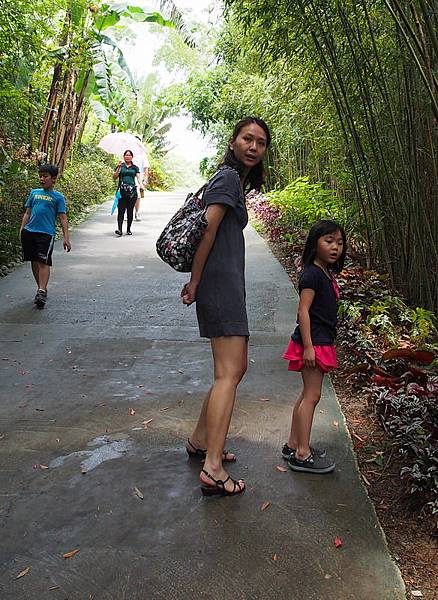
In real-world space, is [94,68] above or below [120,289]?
above

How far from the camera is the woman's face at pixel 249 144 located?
10.0 feet

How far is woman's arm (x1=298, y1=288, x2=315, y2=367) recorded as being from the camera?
10.5 feet

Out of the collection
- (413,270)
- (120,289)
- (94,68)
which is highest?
(94,68)

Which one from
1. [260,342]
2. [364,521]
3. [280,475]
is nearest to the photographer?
[364,521]

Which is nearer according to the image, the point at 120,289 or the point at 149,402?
the point at 149,402

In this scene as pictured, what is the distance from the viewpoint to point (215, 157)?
2200cm

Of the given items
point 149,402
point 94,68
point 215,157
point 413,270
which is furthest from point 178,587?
point 215,157

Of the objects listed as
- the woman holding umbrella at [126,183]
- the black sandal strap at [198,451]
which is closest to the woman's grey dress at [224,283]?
the black sandal strap at [198,451]

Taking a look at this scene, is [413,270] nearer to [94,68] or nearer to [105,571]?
[105,571]

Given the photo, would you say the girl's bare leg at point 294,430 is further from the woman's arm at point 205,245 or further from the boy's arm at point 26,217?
the boy's arm at point 26,217

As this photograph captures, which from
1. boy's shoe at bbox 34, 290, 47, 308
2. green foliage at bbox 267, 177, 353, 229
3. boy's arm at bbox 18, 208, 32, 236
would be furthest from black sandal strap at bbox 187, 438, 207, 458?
green foliage at bbox 267, 177, 353, 229

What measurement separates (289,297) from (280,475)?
4.34 meters

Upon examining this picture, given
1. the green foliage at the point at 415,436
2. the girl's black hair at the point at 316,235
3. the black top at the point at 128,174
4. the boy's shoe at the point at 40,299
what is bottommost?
the boy's shoe at the point at 40,299

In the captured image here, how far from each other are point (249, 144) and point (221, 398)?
1.12m
